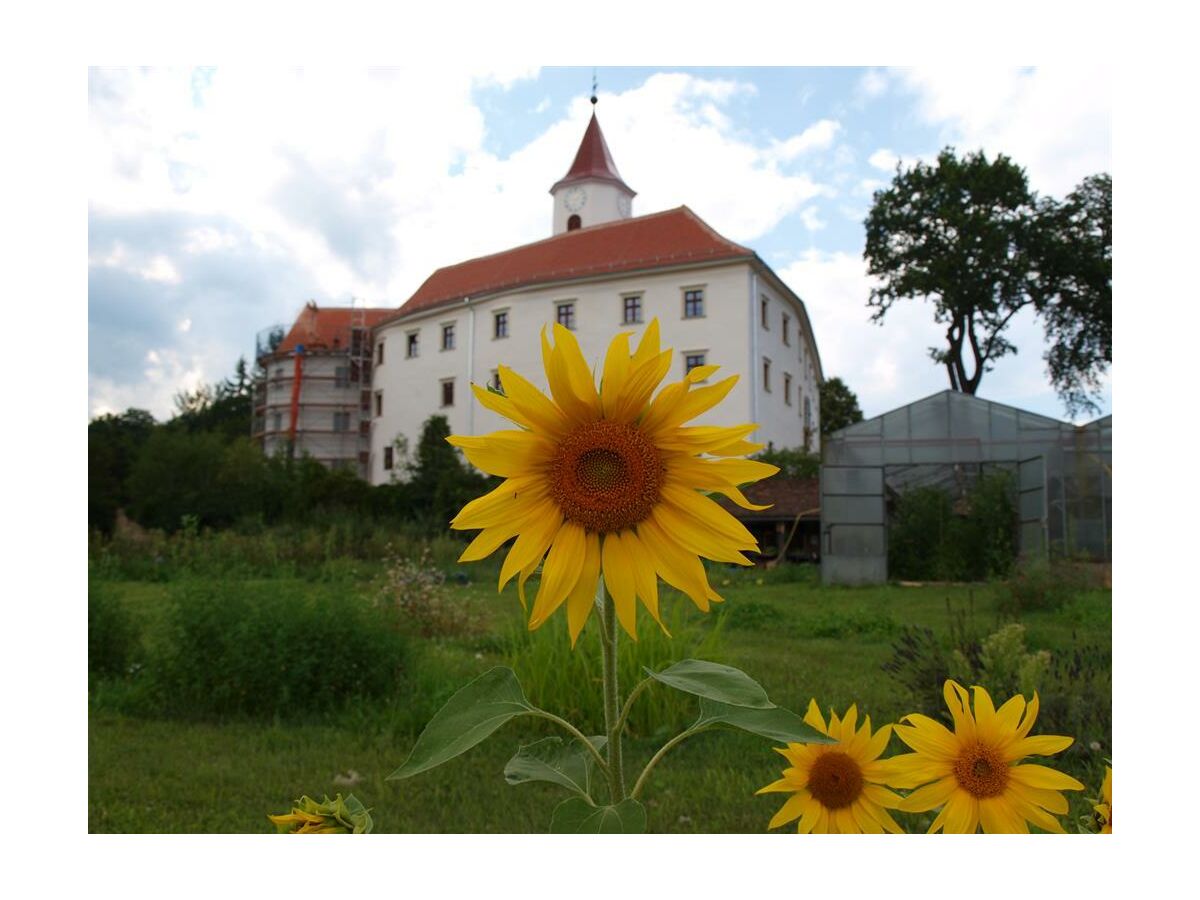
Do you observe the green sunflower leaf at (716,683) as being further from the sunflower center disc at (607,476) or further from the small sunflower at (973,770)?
the small sunflower at (973,770)

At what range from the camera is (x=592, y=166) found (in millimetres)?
23828

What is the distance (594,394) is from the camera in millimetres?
594

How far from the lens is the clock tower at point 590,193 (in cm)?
2336

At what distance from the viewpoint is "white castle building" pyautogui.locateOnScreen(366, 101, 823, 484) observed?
15.9m

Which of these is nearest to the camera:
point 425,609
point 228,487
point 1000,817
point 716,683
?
point 716,683

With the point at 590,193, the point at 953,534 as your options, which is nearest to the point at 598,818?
the point at 953,534

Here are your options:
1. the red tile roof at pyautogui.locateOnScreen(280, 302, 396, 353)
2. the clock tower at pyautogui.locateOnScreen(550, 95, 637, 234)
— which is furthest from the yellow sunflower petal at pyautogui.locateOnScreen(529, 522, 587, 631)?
the red tile roof at pyautogui.locateOnScreen(280, 302, 396, 353)

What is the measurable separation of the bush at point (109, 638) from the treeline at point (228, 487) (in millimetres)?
6582

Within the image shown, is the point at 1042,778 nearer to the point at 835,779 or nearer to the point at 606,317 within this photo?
the point at 835,779

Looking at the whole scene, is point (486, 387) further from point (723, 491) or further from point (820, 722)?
point (820, 722)

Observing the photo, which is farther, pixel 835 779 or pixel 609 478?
pixel 835 779

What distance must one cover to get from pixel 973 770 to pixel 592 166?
24.4 m

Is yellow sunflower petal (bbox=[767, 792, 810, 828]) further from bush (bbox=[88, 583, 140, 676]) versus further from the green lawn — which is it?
bush (bbox=[88, 583, 140, 676])

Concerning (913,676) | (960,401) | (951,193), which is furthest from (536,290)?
(913,676)
